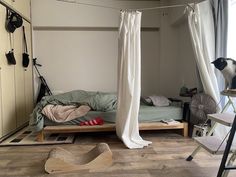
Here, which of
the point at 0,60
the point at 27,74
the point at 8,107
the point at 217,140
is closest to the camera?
the point at 217,140

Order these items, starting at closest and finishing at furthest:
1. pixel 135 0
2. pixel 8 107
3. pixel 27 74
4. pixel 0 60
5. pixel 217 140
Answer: pixel 217 140
pixel 0 60
pixel 8 107
pixel 27 74
pixel 135 0

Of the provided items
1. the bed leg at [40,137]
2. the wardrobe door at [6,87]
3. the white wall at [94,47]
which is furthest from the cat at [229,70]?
the wardrobe door at [6,87]

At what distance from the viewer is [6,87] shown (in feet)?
11.3

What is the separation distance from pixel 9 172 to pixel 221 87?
279 centimetres

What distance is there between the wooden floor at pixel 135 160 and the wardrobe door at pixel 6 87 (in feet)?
2.21

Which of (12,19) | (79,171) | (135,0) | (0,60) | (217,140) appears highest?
(135,0)

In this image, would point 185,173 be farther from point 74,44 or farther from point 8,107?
point 74,44

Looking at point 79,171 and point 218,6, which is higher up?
point 218,6

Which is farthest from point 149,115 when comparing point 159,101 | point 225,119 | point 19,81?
point 19,81

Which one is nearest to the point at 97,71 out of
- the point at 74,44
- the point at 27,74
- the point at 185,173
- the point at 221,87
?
the point at 74,44

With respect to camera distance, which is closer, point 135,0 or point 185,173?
point 185,173

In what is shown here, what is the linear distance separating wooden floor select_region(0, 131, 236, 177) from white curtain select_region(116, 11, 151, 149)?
10.8 inches

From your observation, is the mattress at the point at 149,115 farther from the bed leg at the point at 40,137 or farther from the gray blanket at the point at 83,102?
the bed leg at the point at 40,137

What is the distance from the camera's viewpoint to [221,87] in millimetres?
2904
